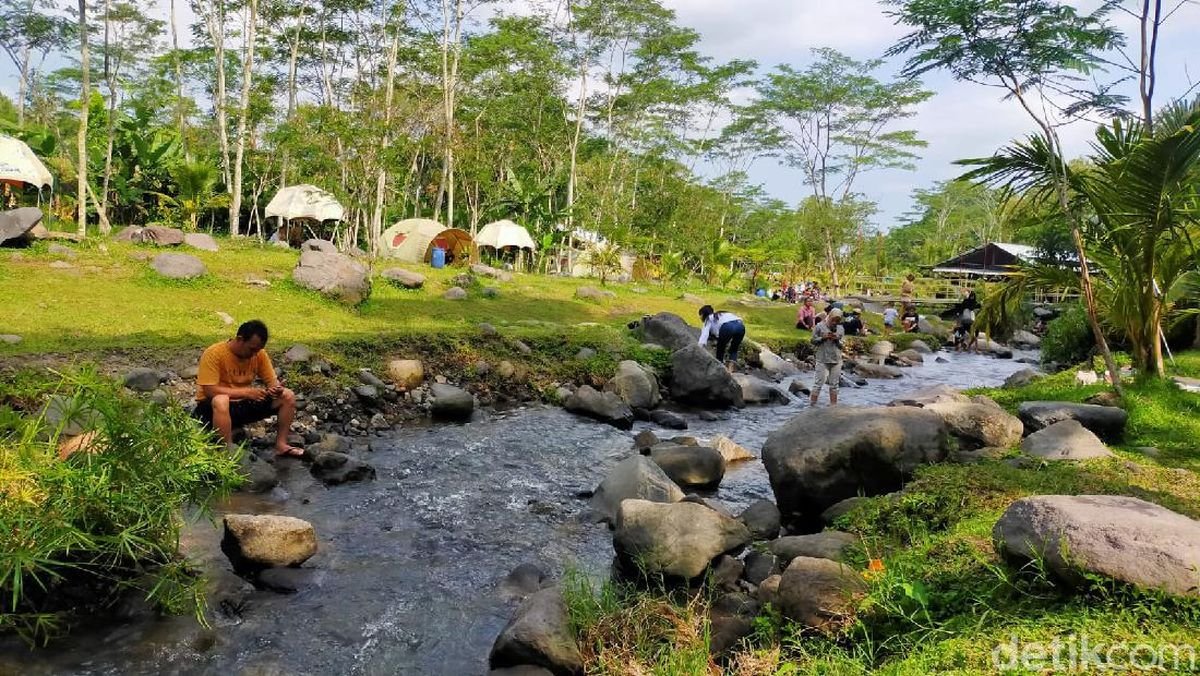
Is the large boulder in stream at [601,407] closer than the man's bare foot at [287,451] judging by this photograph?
No

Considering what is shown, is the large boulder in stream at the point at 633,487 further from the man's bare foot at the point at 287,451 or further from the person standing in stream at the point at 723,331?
the person standing in stream at the point at 723,331

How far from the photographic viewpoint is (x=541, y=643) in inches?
161

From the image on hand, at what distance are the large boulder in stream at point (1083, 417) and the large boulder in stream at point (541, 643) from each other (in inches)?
223

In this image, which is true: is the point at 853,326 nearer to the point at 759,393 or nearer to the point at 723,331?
the point at 723,331

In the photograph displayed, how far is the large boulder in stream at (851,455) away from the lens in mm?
6305

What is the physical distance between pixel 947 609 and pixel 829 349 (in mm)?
9511

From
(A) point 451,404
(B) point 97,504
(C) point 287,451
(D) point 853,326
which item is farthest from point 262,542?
(D) point 853,326

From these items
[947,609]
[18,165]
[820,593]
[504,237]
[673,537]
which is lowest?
[673,537]

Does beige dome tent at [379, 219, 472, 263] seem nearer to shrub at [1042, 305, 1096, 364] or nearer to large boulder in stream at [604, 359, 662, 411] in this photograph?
large boulder in stream at [604, 359, 662, 411]

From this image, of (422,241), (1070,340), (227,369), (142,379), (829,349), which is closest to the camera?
(227,369)

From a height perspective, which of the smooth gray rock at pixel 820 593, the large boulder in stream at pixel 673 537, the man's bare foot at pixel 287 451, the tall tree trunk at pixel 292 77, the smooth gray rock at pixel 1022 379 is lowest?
the man's bare foot at pixel 287 451

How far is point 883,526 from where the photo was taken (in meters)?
5.25

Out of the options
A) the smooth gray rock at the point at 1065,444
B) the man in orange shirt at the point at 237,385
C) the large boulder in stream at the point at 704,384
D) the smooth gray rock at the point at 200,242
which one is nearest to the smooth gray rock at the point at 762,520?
the smooth gray rock at the point at 1065,444

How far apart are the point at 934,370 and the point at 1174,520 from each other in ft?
58.0
